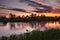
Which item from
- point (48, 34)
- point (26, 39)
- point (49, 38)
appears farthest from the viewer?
point (48, 34)

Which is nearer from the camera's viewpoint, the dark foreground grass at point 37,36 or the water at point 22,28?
the dark foreground grass at point 37,36

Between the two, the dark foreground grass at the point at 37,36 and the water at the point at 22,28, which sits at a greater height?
the dark foreground grass at the point at 37,36

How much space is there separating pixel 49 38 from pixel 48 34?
5.03 ft

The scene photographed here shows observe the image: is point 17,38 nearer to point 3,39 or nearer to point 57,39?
point 3,39

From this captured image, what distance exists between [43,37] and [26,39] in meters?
1.88

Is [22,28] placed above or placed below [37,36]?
below

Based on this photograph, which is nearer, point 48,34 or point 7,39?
point 7,39

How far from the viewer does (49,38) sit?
17.1 metres

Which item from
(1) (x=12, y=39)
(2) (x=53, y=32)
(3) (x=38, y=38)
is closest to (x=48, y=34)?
(2) (x=53, y=32)

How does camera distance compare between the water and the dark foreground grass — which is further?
the water

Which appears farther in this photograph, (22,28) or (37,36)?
(22,28)

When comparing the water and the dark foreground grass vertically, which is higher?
the dark foreground grass

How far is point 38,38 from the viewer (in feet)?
53.9

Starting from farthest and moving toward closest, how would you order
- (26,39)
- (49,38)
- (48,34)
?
(48,34) → (49,38) → (26,39)
